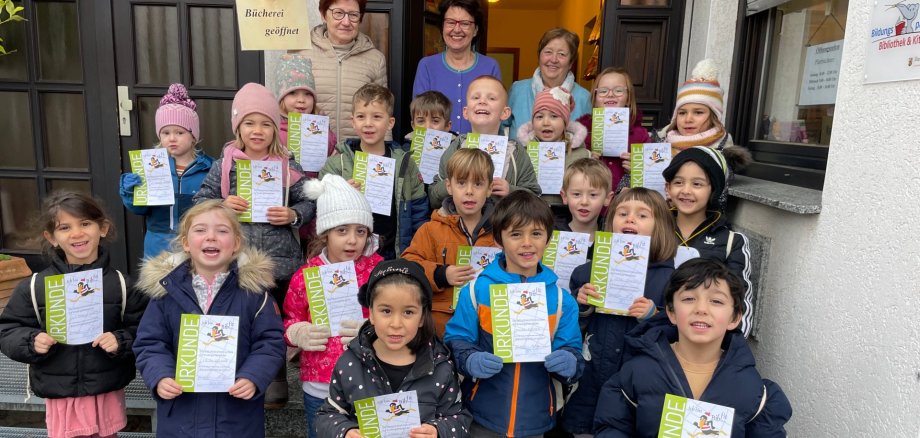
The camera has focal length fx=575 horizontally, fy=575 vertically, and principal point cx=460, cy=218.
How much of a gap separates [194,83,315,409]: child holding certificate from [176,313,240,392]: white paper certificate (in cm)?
70

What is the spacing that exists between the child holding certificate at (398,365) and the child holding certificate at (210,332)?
1.33 feet

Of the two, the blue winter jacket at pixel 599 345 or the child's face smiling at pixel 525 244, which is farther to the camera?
the blue winter jacket at pixel 599 345

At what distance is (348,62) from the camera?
3715 millimetres

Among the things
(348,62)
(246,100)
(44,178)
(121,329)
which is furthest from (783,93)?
(44,178)

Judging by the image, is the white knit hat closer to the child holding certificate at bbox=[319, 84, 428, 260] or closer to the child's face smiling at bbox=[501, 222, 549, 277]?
the child holding certificate at bbox=[319, 84, 428, 260]

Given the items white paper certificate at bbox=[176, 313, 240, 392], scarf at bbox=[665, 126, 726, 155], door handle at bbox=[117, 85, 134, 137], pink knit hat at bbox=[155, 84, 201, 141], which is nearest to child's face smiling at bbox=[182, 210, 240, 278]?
white paper certificate at bbox=[176, 313, 240, 392]

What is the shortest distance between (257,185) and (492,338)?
4.48 feet

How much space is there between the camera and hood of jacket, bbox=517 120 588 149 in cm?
336

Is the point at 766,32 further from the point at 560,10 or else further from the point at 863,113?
the point at 560,10

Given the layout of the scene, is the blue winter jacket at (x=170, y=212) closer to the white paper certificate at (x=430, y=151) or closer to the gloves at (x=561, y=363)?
the white paper certificate at (x=430, y=151)

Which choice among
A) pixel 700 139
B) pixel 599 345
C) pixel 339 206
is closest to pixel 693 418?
pixel 599 345

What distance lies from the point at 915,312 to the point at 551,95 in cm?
200

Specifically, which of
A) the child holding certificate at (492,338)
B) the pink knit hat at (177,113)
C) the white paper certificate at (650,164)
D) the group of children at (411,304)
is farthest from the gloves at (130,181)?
the white paper certificate at (650,164)

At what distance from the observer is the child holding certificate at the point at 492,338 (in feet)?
7.07
